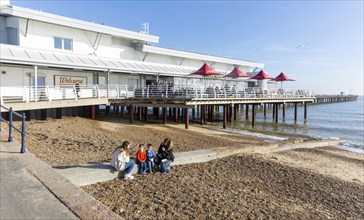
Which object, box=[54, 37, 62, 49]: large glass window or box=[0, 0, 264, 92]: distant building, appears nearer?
box=[0, 0, 264, 92]: distant building

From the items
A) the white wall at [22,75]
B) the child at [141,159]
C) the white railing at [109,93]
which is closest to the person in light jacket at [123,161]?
the child at [141,159]

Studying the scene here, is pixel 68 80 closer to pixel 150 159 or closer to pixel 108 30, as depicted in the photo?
pixel 108 30

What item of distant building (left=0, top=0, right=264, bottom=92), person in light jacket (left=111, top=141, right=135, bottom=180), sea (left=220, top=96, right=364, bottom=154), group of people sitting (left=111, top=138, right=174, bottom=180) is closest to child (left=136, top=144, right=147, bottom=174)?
group of people sitting (left=111, top=138, right=174, bottom=180)

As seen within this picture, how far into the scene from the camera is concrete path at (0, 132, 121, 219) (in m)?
4.22

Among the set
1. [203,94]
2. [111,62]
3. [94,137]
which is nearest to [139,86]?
[111,62]

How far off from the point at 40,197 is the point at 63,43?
19.6 m

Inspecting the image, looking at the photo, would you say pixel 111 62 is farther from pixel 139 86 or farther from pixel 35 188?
pixel 35 188

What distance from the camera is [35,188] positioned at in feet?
16.7

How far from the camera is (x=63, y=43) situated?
21.8m

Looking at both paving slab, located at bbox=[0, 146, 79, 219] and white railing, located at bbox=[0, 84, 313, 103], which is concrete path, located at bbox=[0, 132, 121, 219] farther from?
white railing, located at bbox=[0, 84, 313, 103]

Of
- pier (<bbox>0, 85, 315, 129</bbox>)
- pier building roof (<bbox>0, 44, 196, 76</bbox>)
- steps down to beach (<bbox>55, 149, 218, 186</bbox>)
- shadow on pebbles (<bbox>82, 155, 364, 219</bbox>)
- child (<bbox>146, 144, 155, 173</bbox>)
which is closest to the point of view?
shadow on pebbles (<bbox>82, 155, 364, 219</bbox>)

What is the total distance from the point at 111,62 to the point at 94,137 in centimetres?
1112

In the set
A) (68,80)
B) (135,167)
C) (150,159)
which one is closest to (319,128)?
(68,80)

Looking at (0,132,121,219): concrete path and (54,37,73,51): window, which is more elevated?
(54,37,73,51): window
